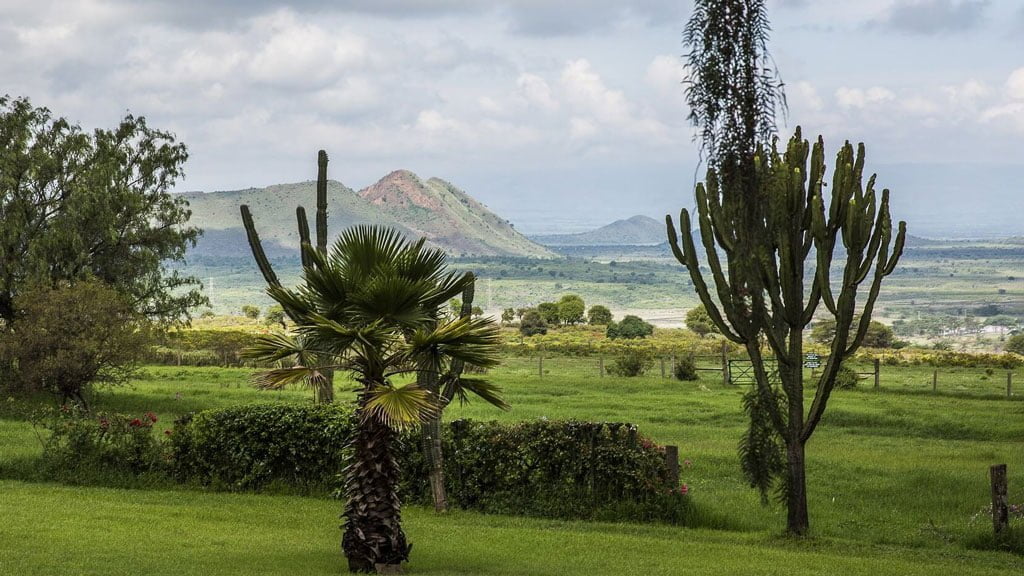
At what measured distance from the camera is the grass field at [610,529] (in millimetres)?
14508

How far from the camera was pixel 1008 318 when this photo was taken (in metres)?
188

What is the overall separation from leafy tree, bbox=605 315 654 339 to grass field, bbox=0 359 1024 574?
75699mm

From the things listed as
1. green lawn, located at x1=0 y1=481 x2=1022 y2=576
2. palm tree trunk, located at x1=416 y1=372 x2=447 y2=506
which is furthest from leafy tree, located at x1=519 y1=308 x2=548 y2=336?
green lawn, located at x1=0 y1=481 x2=1022 y2=576

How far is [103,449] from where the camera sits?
21.9 meters

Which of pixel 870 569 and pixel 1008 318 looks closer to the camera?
pixel 870 569

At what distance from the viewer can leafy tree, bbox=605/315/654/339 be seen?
107769mm

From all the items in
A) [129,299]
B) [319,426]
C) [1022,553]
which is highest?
[129,299]

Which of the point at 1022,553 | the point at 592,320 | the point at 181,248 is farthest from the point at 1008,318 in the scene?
the point at 1022,553

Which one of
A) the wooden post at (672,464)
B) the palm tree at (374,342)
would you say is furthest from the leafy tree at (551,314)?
the palm tree at (374,342)

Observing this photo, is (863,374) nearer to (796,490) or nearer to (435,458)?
(796,490)

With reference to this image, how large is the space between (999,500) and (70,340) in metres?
23.4

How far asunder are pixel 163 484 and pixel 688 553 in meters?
10.4

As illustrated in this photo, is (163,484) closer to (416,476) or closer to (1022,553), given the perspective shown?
(416,476)

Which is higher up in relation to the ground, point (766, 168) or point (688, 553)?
point (766, 168)
